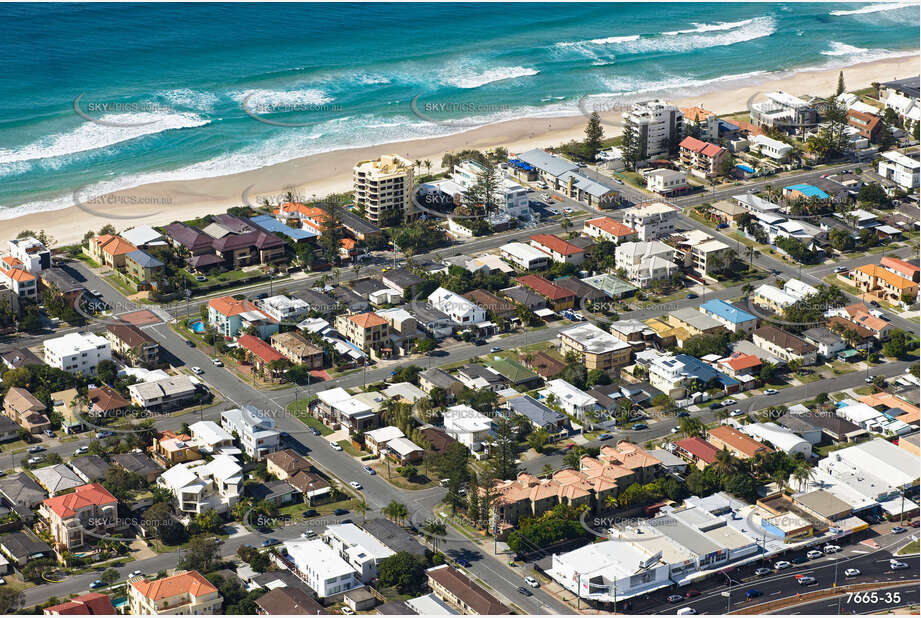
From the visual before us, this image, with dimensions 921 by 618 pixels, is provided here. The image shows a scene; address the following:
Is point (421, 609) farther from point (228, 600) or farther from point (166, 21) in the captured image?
point (166, 21)

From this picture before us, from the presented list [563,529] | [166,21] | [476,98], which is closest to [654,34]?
[476,98]

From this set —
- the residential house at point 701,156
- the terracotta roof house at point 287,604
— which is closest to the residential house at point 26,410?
the terracotta roof house at point 287,604

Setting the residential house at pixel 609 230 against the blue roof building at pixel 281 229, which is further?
the residential house at pixel 609 230

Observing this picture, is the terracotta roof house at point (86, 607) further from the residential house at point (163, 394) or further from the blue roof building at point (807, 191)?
the blue roof building at point (807, 191)

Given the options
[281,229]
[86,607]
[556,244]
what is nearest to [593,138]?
[556,244]

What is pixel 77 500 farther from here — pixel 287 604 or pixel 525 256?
pixel 525 256
